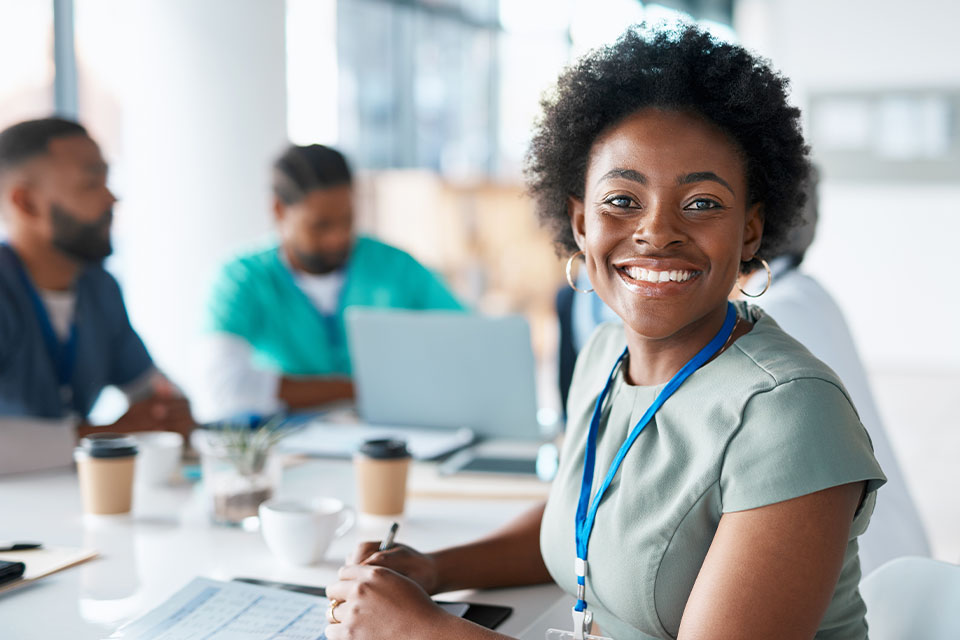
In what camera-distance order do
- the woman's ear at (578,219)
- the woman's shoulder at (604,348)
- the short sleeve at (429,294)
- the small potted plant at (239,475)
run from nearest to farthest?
the woman's ear at (578,219), the woman's shoulder at (604,348), the small potted plant at (239,475), the short sleeve at (429,294)

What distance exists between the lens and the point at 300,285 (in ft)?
9.71

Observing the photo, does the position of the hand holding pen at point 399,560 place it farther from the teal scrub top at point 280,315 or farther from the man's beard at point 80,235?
the teal scrub top at point 280,315

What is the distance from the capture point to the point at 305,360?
2957 millimetres

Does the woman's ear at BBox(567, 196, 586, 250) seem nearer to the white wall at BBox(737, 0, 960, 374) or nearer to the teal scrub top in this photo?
the teal scrub top

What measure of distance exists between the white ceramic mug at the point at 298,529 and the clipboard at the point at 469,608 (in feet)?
0.23

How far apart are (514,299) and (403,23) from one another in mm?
2013

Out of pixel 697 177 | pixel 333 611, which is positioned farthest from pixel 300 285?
pixel 697 177

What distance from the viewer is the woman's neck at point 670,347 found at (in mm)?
1205

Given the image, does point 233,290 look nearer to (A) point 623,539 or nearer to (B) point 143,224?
(B) point 143,224

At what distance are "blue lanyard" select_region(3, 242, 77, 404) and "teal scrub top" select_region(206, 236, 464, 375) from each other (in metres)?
0.62

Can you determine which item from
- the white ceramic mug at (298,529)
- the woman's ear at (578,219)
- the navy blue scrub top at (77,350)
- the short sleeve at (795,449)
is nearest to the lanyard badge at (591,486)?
the short sleeve at (795,449)

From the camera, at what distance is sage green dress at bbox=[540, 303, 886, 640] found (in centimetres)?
98

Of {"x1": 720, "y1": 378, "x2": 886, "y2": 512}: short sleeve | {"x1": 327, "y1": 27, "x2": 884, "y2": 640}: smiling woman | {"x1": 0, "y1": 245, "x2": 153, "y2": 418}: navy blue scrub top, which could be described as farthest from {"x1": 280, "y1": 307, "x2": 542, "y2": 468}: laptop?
{"x1": 720, "y1": 378, "x2": 886, "y2": 512}: short sleeve

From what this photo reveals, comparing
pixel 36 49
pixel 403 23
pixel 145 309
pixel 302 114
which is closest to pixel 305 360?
pixel 145 309
